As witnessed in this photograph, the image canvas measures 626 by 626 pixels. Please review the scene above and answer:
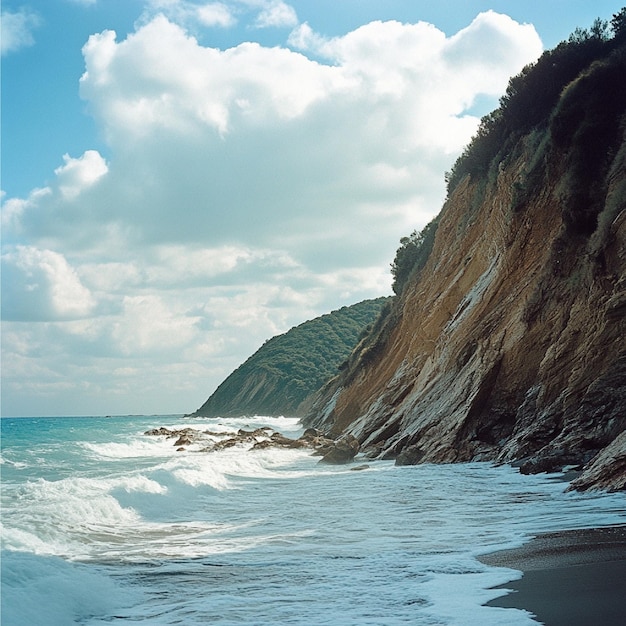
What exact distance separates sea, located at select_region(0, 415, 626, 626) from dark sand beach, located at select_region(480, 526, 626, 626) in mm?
242

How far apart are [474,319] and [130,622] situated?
1903 centimetres

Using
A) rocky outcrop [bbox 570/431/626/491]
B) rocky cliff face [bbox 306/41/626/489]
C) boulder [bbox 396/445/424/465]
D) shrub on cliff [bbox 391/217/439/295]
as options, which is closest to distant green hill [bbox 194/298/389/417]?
shrub on cliff [bbox 391/217/439/295]

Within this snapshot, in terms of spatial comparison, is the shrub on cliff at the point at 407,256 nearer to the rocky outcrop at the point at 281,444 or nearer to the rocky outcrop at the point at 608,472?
the rocky outcrop at the point at 281,444

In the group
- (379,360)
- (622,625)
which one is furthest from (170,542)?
(379,360)

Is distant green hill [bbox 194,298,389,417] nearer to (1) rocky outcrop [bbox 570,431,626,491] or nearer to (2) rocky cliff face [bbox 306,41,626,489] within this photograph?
(2) rocky cliff face [bbox 306,41,626,489]

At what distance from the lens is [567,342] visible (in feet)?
56.9

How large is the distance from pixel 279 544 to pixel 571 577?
4.73m

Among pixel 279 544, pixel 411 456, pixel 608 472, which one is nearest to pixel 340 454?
pixel 411 456

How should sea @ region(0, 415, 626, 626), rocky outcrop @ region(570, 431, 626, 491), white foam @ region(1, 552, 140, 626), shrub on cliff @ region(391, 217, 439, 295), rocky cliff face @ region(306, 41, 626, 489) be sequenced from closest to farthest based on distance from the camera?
1. sea @ region(0, 415, 626, 626)
2. white foam @ region(1, 552, 140, 626)
3. rocky outcrop @ region(570, 431, 626, 491)
4. rocky cliff face @ region(306, 41, 626, 489)
5. shrub on cliff @ region(391, 217, 439, 295)

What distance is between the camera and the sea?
22.2ft

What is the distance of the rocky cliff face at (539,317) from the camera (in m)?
15.4

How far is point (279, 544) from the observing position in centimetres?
1030

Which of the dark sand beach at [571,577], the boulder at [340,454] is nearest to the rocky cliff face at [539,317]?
the boulder at [340,454]

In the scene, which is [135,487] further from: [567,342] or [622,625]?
[622,625]
